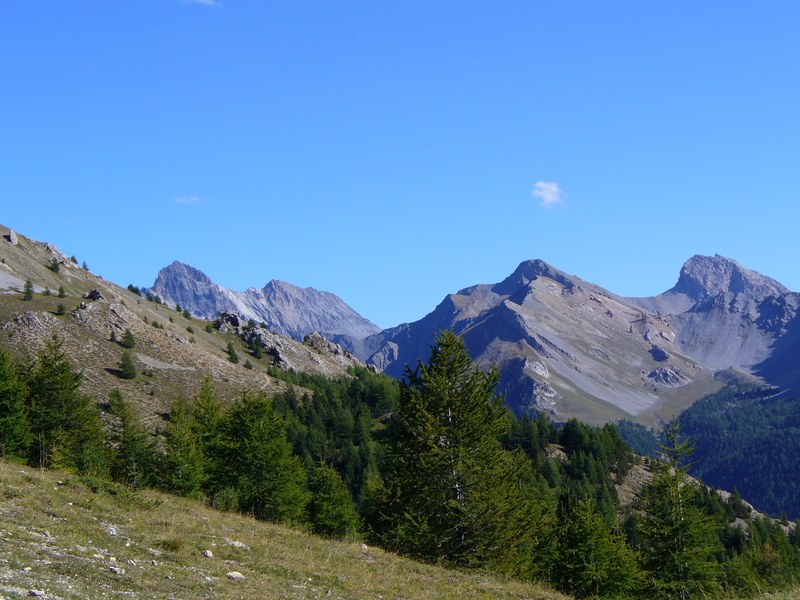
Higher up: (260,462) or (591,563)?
(260,462)

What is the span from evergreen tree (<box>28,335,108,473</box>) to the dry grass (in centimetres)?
3257

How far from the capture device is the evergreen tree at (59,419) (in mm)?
55156

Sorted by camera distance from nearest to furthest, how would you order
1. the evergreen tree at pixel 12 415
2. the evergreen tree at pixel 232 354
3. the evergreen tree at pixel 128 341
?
the evergreen tree at pixel 12 415 < the evergreen tree at pixel 128 341 < the evergreen tree at pixel 232 354

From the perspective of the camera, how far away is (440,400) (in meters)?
32.3

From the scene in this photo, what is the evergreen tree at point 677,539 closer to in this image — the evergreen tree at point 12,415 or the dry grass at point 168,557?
the dry grass at point 168,557

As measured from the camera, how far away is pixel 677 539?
40.2 metres

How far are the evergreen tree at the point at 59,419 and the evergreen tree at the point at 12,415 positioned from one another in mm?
1910

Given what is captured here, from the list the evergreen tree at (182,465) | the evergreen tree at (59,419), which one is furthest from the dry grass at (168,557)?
the evergreen tree at (59,419)

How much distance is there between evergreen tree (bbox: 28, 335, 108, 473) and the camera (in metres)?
55.2

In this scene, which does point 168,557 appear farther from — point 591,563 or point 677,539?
point 591,563

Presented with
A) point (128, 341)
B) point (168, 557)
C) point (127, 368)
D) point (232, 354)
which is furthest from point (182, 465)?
point (232, 354)

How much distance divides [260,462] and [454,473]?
2582cm

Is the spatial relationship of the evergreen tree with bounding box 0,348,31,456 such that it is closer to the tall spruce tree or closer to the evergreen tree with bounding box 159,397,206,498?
the evergreen tree with bounding box 159,397,206,498

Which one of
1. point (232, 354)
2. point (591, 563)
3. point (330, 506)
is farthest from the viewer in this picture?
point (232, 354)
